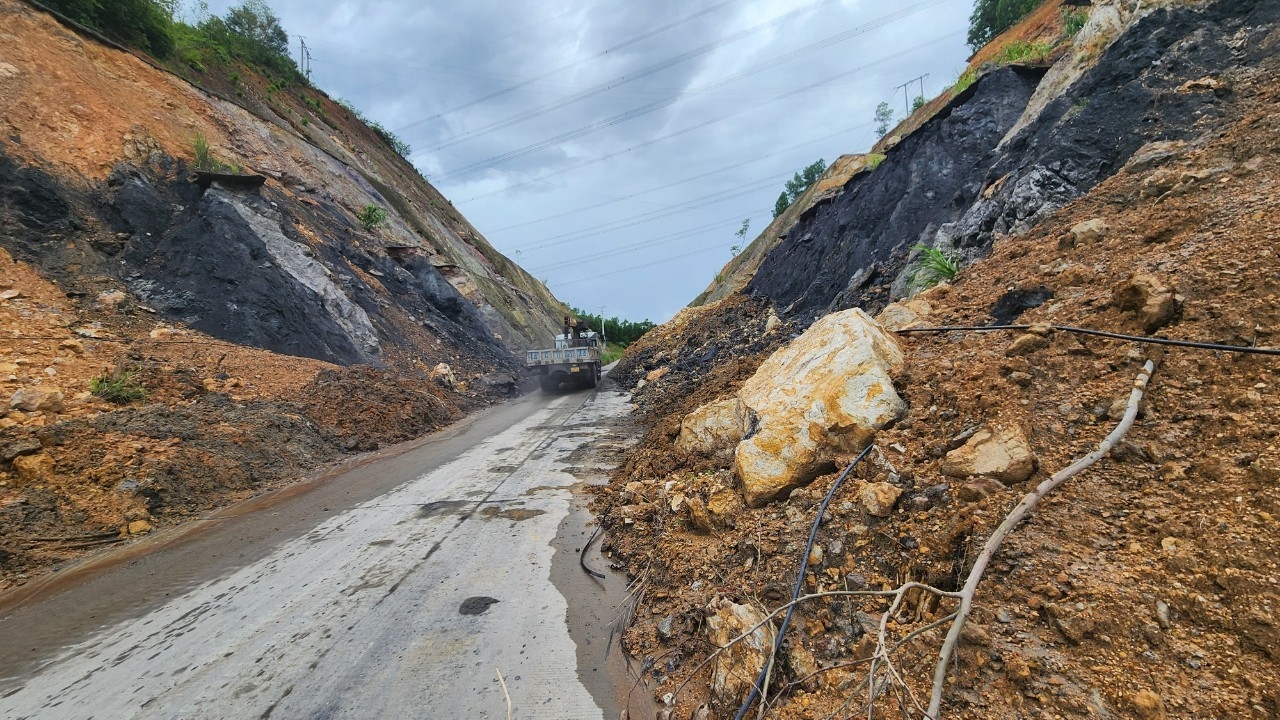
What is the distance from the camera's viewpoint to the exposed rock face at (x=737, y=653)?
296 centimetres

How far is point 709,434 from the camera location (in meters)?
6.32

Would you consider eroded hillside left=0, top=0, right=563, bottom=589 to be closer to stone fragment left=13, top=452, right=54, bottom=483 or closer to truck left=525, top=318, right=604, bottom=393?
stone fragment left=13, top=452, right=54, bottom=483

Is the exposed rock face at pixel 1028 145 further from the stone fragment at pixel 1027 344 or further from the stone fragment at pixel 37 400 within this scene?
the stone fragment at pixel 37 400

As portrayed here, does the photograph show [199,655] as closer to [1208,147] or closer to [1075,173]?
[1208,147]

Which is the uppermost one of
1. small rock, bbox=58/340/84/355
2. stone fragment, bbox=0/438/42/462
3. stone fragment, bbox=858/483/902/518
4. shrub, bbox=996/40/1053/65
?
shrub, bbox=996/40/1053/65

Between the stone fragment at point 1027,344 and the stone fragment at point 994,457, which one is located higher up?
the stone fragment at point 1027,344

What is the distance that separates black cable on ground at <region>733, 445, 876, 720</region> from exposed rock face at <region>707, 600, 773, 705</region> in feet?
0.20

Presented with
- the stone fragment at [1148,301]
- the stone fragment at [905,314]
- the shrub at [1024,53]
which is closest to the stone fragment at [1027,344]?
the stone fragment at [1148,301]

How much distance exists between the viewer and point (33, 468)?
5.87 meters

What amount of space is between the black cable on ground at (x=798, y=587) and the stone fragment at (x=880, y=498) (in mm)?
240

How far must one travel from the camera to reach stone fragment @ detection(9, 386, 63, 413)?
264 inches

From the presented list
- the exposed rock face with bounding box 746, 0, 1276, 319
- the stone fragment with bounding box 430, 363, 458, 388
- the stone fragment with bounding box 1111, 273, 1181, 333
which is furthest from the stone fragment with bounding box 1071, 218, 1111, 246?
the stone fragment with bounding box 430, 363, 458, 388

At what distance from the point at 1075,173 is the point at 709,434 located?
685 centimetres

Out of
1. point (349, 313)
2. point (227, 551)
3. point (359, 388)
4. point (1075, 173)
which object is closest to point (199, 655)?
point (227, 551)
